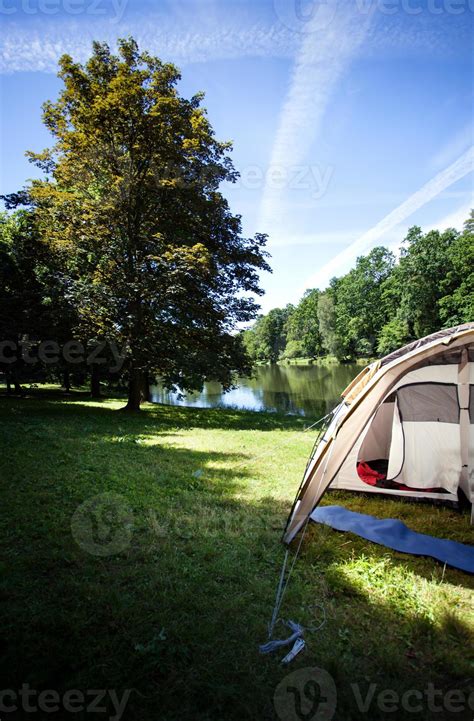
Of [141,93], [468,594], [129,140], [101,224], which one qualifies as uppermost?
[141,93]

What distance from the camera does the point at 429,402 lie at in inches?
216

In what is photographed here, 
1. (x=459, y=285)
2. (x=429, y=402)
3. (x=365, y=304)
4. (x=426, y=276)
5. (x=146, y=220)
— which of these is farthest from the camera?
(x=365, y=304)

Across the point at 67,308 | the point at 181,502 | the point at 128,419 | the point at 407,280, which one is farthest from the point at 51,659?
the point at 407,280

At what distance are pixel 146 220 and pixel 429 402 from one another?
44.4ft

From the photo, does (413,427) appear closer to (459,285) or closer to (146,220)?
(146,220)

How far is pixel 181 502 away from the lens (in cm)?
519

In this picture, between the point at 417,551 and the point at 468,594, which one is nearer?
the point at 468,594

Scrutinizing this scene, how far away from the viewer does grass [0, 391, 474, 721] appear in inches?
90.8

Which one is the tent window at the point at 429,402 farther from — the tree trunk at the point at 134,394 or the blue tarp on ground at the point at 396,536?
the tree trunk at the point at 134,394

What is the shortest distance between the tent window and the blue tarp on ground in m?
1.76

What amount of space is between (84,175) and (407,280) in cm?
3900

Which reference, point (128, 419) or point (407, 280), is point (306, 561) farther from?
point (407, 280)

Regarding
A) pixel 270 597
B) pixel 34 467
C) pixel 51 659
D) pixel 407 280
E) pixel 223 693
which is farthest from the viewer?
pixel 407 280

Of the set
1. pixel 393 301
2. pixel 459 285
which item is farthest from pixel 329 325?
pixel 459 285
